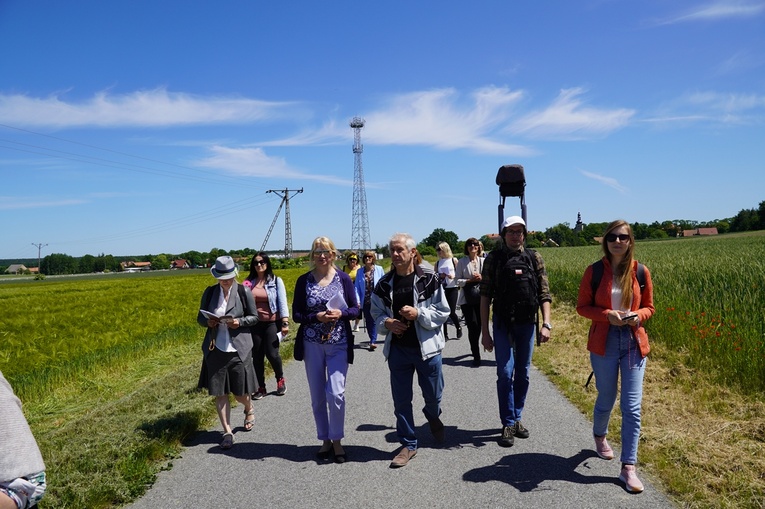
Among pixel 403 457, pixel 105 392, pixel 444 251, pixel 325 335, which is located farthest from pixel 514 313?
pixel 105 392

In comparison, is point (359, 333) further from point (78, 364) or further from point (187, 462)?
point (187, 462)

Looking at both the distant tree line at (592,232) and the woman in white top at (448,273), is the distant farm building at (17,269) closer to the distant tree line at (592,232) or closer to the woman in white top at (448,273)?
the distant tree line at (592,232)

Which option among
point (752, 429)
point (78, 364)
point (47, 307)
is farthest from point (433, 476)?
point (47, 307)

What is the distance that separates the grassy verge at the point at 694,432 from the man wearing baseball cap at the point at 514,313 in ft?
3.13

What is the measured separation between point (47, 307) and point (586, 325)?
20.9 m

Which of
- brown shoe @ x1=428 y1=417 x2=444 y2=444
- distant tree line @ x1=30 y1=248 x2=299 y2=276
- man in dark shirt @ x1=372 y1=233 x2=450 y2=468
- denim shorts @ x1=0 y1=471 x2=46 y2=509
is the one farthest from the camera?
distant tree line @ x1=30 y1=248 x2=299 y2=276

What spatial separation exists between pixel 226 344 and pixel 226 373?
0.94 feet

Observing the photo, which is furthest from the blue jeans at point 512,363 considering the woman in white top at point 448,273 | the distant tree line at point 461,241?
the distant tree line at point 461,241

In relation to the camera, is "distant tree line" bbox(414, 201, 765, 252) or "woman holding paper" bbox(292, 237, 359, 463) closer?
"woman holding paper" bbox(292, 237, 359, 463)

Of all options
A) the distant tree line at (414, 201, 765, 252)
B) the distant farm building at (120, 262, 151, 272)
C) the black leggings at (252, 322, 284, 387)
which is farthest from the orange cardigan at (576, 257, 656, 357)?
the distant farm building at (120, 262, 151, 272)

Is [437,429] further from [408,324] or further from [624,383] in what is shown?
[624,383]

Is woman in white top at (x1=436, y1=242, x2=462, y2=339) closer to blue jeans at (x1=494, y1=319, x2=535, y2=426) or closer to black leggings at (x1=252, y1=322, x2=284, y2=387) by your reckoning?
black leggings at (x1=252, y1=322, x2=284, y2=387)

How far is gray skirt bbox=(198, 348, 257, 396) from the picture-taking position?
550 centimetres

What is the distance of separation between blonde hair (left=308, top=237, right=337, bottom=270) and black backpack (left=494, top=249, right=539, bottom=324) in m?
1.57
